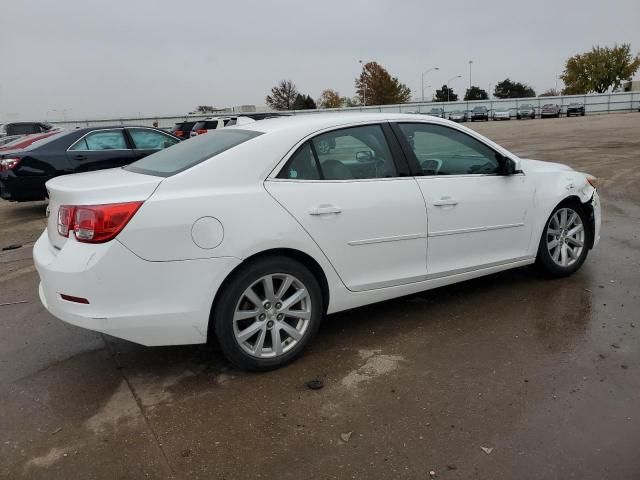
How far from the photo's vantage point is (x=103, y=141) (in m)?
9.82

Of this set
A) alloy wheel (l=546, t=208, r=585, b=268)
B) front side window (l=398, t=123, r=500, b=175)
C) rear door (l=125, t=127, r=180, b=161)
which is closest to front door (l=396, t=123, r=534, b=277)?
front side window (l=398, t=123, r=500, b=175)

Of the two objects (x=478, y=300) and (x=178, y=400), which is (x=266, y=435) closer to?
(x=178, y=400)

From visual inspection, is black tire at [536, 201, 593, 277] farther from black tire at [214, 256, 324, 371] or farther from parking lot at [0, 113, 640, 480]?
black tire at [214, 256, 324, 371]

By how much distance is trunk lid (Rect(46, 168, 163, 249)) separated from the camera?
309 centimetres

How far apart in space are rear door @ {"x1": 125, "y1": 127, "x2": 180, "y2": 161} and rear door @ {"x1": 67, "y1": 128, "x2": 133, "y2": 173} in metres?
0.12

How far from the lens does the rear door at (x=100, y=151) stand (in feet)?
31.1

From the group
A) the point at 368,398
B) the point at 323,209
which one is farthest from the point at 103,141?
the point at 368,398

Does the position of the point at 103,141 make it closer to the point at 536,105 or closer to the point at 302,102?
the point at 536,105

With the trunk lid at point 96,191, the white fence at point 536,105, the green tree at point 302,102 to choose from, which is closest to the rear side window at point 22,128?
the white fence at point 536,105

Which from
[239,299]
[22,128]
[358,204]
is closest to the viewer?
[239,299]

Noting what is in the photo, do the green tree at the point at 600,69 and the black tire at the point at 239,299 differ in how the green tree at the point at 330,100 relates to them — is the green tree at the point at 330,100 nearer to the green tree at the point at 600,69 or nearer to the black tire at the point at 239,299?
the green tree at the point at 600,69

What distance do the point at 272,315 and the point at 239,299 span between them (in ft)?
0.91

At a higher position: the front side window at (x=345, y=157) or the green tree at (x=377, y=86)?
the green tree at (x=377, y=86)

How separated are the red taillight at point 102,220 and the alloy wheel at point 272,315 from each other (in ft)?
2.66
